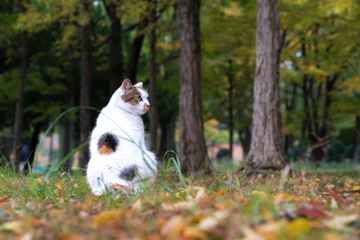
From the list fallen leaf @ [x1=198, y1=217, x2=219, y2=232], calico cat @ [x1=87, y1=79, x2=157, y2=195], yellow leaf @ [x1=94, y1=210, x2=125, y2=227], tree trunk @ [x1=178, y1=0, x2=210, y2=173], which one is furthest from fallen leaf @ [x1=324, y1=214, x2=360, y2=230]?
tree trunk @ [x1=178, y1=0, x2=210, y2=173]

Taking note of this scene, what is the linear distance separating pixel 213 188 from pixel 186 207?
163 centimetres

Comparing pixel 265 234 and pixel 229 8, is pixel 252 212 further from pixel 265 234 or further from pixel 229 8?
pixel 229 8

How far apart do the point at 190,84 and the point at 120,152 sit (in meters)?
5.07

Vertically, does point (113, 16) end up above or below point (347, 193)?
above

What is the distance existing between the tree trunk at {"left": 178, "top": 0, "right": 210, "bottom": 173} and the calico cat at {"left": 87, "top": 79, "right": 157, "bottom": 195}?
14.3ft

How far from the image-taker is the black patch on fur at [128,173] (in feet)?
11.6

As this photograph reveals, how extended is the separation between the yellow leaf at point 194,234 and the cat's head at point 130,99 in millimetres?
2438

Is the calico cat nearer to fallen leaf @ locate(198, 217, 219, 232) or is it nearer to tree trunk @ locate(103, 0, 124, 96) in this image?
fallen leaf @ locate(198, 217, 219, 232)

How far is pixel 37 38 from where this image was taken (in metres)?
16.0

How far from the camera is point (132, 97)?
404 cm

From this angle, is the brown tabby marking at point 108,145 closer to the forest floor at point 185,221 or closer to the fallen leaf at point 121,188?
the fallen leaf at point 121,188

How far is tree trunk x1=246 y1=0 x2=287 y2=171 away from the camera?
6742 millimetres

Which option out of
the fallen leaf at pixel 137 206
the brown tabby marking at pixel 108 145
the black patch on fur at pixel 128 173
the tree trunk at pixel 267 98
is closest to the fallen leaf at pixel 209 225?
the fallen leaf at pixel 137 206

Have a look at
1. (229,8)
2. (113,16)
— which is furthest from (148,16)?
(229,8)
